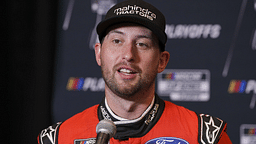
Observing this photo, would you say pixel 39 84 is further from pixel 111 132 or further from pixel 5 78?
pixel 111 132

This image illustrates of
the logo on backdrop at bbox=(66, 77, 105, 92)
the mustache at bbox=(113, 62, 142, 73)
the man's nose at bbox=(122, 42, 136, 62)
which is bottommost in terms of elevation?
the logo on backdrop at bbox=(66, 77, 105, 92)

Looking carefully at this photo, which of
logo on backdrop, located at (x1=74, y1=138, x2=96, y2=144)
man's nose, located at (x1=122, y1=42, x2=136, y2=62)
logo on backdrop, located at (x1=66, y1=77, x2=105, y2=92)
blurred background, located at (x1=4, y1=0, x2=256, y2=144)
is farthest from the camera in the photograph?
logo on backdrop, located at (x1=66, y1=77, x2=105, y2=92)

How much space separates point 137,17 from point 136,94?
0.95 ft

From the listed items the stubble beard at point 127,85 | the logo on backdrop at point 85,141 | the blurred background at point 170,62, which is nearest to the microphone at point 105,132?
the stubble beard at point 127,85

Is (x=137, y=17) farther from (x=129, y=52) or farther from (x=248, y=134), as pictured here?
(x=248, y=134)

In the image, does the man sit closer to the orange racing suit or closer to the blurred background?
the orange racing suit

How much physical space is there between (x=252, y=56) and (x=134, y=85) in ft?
4.24

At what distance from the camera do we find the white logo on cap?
90 centimetres

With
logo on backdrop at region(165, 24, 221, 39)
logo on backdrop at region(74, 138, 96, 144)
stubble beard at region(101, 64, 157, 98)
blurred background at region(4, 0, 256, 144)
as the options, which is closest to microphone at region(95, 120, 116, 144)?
stubble beard at region(101, 64, 157, 98)

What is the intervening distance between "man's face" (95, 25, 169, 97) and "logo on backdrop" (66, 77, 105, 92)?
956 mm

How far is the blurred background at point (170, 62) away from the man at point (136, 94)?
31.4 inches

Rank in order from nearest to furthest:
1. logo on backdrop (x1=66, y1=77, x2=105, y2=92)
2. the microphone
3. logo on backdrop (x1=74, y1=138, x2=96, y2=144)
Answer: the microphone
logo on backdrop (x1=74, y1=138, x2=96, y2=144)
logo on backdrop (x1=66, y1=77, x2=105, y2=92)

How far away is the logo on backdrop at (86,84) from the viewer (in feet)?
6.17

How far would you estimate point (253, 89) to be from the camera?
5.79 feet
